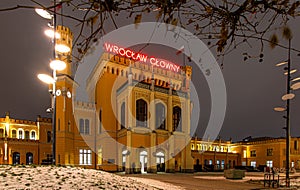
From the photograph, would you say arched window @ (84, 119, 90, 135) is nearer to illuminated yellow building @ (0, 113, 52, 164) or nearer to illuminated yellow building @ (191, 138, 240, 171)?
illuminated yellow building @ (0, 113, 52, 164)

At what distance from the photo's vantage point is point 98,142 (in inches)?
1649

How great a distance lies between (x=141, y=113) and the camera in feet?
128

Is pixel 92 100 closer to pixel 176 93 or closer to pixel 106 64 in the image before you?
pixel 106 64

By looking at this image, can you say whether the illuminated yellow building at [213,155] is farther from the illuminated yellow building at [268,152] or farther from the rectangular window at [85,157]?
the rectangular window at [85,157]

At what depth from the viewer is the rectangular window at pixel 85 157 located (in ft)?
133

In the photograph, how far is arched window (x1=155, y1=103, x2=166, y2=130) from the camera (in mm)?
40456

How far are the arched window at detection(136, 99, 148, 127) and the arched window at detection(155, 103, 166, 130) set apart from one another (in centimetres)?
202

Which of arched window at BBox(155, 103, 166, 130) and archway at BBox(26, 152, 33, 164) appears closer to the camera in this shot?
arched window at BBox(155, 103, 166, 130)

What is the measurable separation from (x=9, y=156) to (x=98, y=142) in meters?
12.4

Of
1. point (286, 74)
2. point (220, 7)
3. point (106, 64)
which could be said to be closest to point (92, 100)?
point (106, 64)

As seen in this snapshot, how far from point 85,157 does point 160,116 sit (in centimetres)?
1160

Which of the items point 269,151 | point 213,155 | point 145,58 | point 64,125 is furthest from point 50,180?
point 269,151

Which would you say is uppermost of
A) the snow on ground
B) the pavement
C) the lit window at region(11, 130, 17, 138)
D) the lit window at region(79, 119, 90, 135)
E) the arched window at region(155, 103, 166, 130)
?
the arched window at region(155, 103, 166, 130)

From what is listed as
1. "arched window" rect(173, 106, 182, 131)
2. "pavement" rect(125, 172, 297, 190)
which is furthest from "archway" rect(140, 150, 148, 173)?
"pavement" rect(125, 172, 297, 190)
